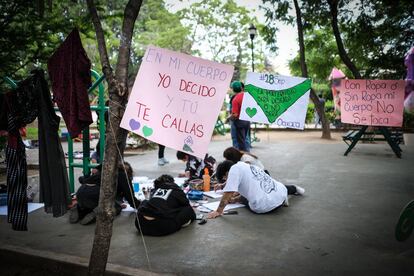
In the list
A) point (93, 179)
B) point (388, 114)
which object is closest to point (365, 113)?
point (388, 114)

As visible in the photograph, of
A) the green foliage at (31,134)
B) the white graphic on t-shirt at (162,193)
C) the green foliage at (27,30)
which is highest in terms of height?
the green foliage at (27,30)

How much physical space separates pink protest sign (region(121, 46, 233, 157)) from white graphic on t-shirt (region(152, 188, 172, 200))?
1.46m

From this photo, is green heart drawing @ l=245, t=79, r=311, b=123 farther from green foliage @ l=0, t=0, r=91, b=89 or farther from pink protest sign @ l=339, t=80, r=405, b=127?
green foliage @ l=0, t=0, r=91, b=89

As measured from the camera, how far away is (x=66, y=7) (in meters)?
7.12

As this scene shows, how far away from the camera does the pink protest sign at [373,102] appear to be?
780 centimetres

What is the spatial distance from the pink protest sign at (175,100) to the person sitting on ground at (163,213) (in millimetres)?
1473

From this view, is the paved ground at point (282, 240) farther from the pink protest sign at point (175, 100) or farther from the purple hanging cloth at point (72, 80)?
the purple hanging cloth at point (72, 80)

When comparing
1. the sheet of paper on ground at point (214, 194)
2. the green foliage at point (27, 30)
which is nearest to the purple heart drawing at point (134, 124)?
the green foliage at point (27, 30)

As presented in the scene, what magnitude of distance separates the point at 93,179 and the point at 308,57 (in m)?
17.2

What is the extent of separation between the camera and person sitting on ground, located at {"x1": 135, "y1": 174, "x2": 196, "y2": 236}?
4316 millimetres

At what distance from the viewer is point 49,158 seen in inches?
157

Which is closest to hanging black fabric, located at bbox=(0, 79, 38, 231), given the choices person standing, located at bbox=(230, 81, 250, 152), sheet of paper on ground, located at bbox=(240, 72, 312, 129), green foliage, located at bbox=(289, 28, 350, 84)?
sheet of paper on ground, located at bbox=(240, 72, 312, 129)

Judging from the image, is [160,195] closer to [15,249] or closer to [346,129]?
[15,249]

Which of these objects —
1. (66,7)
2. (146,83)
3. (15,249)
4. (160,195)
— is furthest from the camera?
(66,7)
